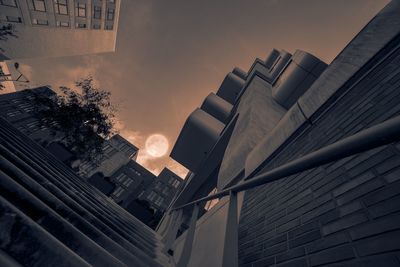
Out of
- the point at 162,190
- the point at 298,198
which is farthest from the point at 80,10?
the point at 162,190

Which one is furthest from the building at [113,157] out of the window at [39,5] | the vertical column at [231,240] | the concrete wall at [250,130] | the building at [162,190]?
the vertical column at [231,240]

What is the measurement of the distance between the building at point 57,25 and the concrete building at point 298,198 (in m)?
27.7

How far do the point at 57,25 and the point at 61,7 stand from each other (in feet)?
8.01

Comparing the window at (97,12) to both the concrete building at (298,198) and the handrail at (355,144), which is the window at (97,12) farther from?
the handrail at (355,144)

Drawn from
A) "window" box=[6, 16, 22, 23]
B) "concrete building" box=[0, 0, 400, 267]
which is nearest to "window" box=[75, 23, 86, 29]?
"window" box=[6, 16, 22, 23]

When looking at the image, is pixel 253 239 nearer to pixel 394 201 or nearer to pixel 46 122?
pixel 394 201

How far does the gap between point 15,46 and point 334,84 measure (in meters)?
34.9

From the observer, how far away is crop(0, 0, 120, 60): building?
22594mm

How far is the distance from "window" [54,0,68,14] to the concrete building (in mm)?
30479

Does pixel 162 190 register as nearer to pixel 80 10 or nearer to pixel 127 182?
pixel 127 182

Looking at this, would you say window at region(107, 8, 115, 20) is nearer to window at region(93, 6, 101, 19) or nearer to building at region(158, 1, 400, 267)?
window at region(93, 6, 101, 19)

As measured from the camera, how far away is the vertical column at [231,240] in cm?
128

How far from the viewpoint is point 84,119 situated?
1398 centimetres

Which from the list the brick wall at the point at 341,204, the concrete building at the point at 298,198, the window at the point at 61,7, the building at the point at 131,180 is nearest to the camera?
the concrete building at the point at 298,198
